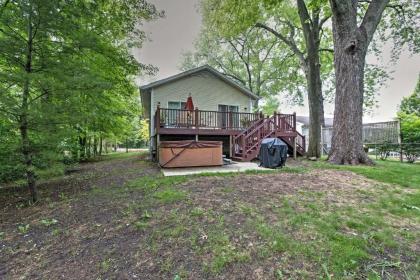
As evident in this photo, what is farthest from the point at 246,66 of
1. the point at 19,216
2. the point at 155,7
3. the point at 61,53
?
the point at 19,216

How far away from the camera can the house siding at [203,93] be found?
1255 centimetres

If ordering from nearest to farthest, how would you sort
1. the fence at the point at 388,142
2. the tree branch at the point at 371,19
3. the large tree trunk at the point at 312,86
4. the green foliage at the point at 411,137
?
1. the tree branch at the point at 371,19
2. the green foliage at the point at 411,137
3. the fence at the point at 388,142
4. the large tree trunk at the point at 312,86

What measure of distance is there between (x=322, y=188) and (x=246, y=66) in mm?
22567

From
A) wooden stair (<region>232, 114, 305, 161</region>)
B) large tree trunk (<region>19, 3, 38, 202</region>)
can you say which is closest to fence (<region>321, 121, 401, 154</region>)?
wooden stair (<region>232, 114, 305, 161</region>)

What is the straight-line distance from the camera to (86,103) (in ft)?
17.5

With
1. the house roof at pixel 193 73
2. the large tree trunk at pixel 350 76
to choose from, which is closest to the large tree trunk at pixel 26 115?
the house roof at pixel 193 73

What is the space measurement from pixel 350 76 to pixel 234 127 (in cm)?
543

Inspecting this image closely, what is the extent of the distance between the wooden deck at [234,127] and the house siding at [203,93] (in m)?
2.01

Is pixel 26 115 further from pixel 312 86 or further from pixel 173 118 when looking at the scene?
pixel 312 86

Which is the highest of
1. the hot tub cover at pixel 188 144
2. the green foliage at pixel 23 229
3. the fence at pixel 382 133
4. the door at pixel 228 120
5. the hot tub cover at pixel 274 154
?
the door at pixel 228 120

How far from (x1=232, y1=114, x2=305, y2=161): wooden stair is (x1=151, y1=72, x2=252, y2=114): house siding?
12.6ft

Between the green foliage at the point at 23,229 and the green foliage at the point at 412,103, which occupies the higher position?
the green foliage at the point at 412,103

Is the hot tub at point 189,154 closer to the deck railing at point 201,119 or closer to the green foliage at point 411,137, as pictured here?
the deck railing at point 201,119

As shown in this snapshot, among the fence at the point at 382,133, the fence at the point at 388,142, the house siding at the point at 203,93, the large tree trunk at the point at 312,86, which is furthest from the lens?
the house siding at the point at 203,93
